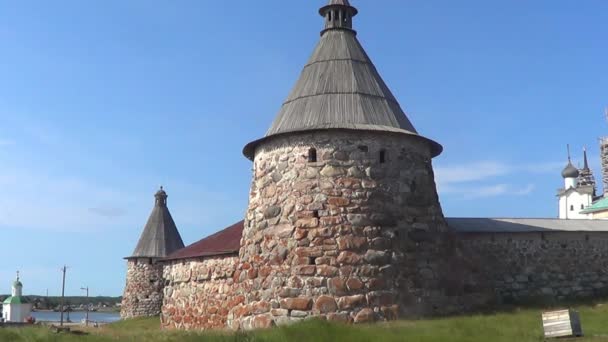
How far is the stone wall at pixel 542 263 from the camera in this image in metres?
16.4

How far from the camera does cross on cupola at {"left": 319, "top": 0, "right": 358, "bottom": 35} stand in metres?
17.2

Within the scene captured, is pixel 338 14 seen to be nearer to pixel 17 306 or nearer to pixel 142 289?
pixel 142 289

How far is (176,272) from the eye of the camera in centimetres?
1889

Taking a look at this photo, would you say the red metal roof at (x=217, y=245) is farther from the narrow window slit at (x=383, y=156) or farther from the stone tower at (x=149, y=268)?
the stone tower at (x=149, y=268)

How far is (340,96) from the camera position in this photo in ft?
50.5

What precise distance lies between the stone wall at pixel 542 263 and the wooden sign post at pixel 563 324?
193 inches

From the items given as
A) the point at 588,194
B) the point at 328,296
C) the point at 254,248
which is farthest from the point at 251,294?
the point at 588,194

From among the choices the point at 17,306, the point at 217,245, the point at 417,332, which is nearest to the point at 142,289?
the point at 17,306

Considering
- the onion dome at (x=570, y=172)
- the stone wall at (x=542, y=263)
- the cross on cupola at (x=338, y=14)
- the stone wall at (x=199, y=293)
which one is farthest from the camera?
the onion dome at (x=570, y=172)

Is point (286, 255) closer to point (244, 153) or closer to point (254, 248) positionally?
point (254, 248)

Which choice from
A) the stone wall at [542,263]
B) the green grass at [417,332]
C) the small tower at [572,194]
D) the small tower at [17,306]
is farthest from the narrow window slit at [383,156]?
the small tower at [572,194]

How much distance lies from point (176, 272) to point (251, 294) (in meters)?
4.52

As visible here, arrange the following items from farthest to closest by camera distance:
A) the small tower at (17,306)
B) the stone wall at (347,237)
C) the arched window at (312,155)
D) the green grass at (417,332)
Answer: the small tower at (17,306), the arched window at (312,155), the stone wall at (347,237), the green grass at (417,332)

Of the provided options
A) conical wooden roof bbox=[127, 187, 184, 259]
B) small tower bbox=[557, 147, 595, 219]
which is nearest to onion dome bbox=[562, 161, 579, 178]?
small tower bbox=[557, 147, 595, 219]
